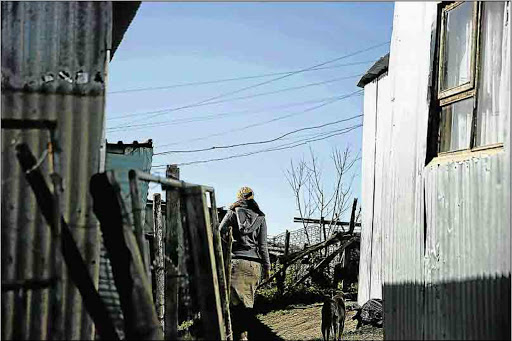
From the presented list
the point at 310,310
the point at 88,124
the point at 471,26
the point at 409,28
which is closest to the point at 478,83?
the point at 471,26

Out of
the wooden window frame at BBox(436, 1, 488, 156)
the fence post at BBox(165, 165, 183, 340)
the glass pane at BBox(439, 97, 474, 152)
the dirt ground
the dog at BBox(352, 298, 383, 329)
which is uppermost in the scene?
the wooden window frame at BBox(436, 1, 488, 156)

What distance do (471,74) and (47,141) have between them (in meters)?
3.73

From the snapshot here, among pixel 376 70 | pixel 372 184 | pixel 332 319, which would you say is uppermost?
pixel 376 70

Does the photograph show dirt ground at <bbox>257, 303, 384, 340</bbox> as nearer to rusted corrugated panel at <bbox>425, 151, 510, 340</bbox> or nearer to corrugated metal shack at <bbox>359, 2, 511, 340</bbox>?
corrugated metal shack at <bbox>359, 2, 511, 340</bbox>

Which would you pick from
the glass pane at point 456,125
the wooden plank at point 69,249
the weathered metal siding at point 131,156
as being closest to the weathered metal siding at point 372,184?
the weathered metal siding at point 131,156

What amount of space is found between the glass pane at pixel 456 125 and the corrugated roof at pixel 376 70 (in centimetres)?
758

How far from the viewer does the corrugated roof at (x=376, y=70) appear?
15234 millimetres

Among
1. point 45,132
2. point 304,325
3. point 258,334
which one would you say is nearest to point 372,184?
point 304,325

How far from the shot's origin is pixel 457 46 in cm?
733

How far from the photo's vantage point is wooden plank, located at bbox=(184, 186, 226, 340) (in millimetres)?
5805

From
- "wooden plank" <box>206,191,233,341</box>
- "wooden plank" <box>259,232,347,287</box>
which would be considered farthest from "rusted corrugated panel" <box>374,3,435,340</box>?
"wooden plank" <box>259,232,347,287</box>

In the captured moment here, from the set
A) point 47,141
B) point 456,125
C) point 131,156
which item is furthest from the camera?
point 131,156

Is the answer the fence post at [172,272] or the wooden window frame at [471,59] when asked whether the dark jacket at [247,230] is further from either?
the wooden window frame at [471,59]

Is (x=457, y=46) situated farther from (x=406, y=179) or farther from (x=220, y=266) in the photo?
(x=220, y=266)
